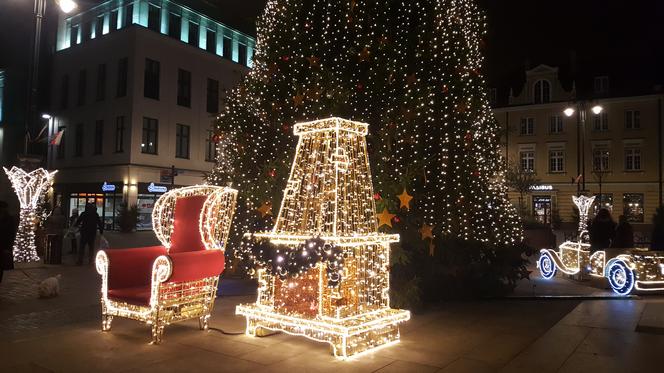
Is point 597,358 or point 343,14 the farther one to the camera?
point 343,14

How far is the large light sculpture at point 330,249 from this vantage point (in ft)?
17.3

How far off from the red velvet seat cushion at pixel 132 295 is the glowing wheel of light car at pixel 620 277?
791 centimetres

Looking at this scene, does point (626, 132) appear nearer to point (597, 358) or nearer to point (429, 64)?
point (429, 64)

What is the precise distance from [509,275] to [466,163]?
2.39m

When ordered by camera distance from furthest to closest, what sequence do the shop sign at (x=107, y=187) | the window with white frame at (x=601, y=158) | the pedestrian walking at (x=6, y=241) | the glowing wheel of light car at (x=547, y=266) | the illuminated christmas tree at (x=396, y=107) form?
the window with white frame at (x=601, y=158), the shop sign at (x=107, y=187), the glowing wheel of light car at (x=547, y=266), the pedestrian walking at (x=6, y=241), the illuminated christmas tree at (x=396, y=107)

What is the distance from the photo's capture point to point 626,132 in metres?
35.1

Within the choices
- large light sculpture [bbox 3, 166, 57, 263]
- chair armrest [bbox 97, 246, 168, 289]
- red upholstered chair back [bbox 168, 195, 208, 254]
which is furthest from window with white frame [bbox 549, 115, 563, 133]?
chair armrest [bbox 97, 246, 168, 289]

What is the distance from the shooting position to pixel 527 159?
3891cm

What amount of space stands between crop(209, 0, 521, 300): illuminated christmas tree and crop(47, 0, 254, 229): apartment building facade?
68.1ft

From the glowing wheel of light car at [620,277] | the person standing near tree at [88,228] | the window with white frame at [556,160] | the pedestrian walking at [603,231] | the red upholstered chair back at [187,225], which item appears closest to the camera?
the red upholstered chair back at [187,225]

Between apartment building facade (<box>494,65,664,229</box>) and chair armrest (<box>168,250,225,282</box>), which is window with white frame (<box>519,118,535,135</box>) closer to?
apartment building facade (<box>494,65,664,229</box>)

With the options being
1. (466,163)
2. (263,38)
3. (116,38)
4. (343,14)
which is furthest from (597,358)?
(116,38)

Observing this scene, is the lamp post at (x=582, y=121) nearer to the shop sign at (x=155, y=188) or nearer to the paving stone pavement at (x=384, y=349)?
the paving stone pavement at (x=384, y=349)

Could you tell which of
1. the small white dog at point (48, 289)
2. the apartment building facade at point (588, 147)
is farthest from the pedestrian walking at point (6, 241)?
the apartment building facade at point (588, 147)
